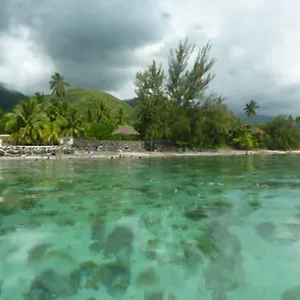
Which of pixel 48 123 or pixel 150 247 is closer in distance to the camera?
pixel 150 247

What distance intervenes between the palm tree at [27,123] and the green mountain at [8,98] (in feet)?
338

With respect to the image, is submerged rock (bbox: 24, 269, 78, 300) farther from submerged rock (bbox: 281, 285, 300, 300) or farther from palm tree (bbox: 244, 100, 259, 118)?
palm tree (bbox: 244, 100, 259, 118)

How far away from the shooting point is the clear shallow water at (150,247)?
4.06m

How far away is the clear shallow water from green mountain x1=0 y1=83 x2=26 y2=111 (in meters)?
139

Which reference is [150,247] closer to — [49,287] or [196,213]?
[49,287]


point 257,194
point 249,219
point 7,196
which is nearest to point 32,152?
point 7,196

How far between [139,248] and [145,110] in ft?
141

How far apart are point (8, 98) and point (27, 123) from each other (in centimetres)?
12244

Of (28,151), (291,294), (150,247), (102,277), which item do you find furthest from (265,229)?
(28,151)

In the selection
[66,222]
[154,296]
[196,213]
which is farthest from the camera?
[196,213]

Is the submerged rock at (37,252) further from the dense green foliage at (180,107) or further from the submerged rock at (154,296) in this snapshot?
the dense green foliage at (180,107)

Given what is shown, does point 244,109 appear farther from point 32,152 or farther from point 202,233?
point 202,233

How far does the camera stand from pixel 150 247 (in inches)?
218

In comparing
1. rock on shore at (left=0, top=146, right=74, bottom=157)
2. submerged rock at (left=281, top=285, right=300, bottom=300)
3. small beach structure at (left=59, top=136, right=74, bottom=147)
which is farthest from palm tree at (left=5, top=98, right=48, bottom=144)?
submerged rock at (left=281, top=285, right=300, bottom=300)
